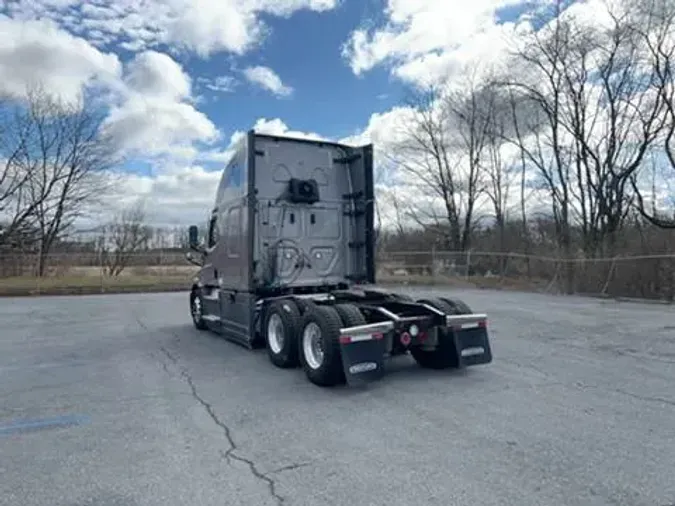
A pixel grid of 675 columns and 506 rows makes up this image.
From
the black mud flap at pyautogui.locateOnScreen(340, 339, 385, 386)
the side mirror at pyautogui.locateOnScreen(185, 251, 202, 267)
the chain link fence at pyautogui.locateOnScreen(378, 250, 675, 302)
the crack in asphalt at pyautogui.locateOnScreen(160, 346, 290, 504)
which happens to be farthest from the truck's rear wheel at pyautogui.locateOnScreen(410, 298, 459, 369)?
the chain link fence at pyautogui.locateOnScreen(378, 250, 675, 302)

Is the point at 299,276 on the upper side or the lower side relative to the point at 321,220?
lower

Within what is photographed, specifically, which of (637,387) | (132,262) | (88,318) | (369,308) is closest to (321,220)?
(369,308)

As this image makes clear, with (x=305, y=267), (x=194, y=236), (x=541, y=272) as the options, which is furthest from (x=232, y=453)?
(x=541, y=272)

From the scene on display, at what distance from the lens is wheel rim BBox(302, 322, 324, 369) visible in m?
6.29

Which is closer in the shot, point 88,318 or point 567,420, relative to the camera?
point 567,420

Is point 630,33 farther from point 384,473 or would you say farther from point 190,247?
point 384,473

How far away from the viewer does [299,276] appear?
342 inches

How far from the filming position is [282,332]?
7234 millimetres

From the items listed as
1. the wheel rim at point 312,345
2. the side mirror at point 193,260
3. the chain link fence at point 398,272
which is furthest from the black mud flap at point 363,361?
the chain link fence at point 398,272

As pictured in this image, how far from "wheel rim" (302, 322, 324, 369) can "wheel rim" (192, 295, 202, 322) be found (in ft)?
16.0

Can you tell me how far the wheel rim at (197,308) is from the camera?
10.9m

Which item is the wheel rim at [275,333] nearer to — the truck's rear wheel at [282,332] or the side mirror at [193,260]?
the truck's rear wheel at [282,332]

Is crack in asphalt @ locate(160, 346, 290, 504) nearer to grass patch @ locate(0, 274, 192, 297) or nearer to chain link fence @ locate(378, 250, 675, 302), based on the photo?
chain link fence @ locate(378, 250, 675, 302)

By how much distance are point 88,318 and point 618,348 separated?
39.0 feet
